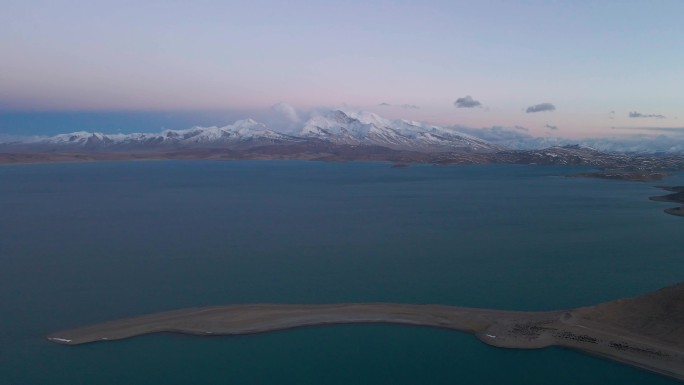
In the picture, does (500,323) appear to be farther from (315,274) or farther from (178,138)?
(178,138)

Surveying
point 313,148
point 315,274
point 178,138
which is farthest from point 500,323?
point 178,138

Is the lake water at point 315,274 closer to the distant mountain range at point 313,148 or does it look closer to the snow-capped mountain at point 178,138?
the distant mountain range at point 313,148

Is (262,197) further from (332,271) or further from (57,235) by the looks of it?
(332,271)

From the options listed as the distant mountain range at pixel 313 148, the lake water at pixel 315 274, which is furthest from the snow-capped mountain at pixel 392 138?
the lake water at pixel 315 274

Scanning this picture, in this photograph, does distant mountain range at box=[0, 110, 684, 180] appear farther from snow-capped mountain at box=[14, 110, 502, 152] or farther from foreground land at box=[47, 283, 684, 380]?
foreground land at box=[47, 283, 684, 380]

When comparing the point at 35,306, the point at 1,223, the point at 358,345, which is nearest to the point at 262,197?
the point at 1,223

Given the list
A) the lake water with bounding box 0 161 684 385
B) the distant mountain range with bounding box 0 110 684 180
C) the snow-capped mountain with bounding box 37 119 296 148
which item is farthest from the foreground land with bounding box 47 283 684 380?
the snow-capped mountain with bounding box 37 119 296 148

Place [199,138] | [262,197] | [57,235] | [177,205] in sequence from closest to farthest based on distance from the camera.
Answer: [57,235]
[177,205]
[262,197]
[199,138]
